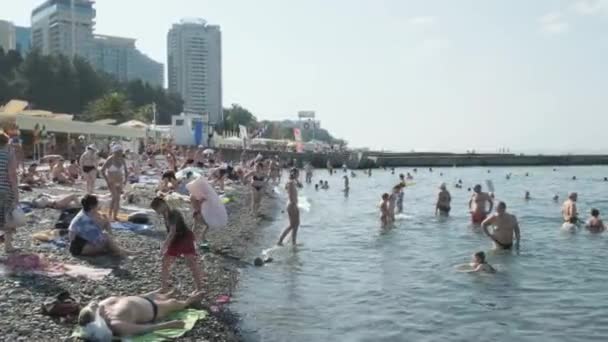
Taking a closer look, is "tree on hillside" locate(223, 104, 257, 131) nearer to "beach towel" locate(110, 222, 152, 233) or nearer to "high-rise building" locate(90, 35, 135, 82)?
"high-rise building" locate(90, 35, 135, 82)

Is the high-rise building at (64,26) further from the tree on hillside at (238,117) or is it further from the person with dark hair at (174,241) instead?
the person with dark hair at (174,241)

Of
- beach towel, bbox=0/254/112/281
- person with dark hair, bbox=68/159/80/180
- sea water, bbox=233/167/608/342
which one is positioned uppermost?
person with dark hair, bbox=68/159/80/180

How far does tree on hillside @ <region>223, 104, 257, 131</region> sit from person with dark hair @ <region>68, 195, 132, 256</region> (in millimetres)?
112491

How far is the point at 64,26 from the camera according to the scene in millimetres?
142250

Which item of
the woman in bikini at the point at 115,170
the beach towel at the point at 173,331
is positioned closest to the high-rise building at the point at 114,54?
the woman in bikini at the point at 115,170

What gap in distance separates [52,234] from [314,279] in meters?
4.61

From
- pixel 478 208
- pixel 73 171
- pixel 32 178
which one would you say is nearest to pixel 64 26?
pixel 73 171

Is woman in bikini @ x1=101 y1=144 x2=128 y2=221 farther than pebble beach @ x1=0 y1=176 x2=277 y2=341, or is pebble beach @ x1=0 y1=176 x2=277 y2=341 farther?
woman in bikini @ x1=101 y1=144 x2=128 y2=221

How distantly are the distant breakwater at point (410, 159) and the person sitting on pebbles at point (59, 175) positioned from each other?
42.3 meters

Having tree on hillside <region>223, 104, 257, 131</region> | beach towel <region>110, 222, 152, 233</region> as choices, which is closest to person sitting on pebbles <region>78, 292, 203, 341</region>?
beach towel <region>110, 222, 152, 233</region>

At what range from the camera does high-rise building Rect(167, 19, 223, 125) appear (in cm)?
16775

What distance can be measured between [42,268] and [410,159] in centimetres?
7316

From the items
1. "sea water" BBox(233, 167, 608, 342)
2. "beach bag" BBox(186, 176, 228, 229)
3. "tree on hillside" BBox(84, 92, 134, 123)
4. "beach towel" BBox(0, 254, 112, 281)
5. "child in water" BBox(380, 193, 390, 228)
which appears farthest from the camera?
"tree on hillside" BBox(84, 92, 134, 123)

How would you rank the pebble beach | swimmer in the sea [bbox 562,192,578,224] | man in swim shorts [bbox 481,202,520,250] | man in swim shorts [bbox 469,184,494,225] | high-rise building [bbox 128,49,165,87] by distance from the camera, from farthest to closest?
high-rise building [bbox 128,49,165,87], swimmer in the sea [bbox 562,192,578,224], man in swim shorts [bbox 469,184,494,225], man in swim shorts [bbox 481,202,520,250], the pebble beach
